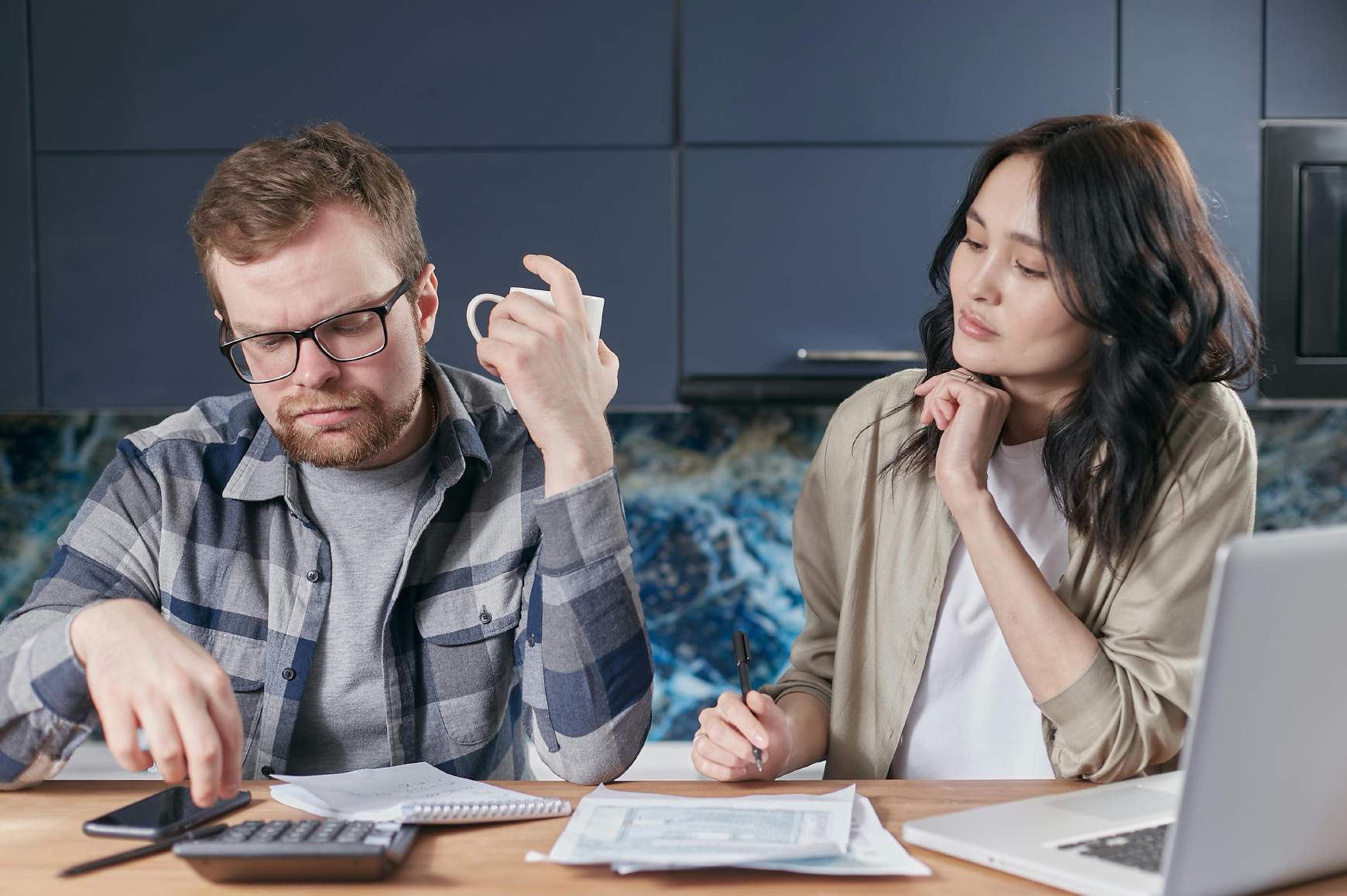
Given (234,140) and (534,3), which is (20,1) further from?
(534,3)

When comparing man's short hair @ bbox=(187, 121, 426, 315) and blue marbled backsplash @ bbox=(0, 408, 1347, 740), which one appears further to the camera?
blue marbled backsplash @ bbox=(0, 408, 1347, 740)

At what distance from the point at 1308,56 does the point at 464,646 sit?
1.91 meters

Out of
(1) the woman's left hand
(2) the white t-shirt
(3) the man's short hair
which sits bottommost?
(2) the white t-shirt

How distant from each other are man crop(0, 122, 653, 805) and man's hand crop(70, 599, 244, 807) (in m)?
0.24

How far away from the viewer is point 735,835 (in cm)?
80

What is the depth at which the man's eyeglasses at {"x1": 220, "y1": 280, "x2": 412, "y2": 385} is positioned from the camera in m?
1.14

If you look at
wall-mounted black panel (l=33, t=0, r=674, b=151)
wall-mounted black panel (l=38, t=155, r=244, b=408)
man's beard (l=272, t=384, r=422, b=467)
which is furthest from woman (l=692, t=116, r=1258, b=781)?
wall-mounted black panel (l=38, t=155, r=244, b=408)

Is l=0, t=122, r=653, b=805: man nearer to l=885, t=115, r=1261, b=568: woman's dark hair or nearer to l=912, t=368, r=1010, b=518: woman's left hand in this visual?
l=912, t=368, r=1010, b=518: woman's left hand

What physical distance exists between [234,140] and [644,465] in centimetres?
110

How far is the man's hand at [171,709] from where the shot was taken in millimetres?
783

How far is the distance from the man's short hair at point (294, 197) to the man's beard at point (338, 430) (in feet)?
0.51

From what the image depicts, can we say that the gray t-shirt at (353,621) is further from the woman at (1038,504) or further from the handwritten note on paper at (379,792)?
the woman at (1038,504)

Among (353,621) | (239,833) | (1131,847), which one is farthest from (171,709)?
(1131,847)

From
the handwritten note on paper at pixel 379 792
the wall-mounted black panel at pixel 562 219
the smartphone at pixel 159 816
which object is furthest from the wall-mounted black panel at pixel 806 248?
the smartphone at pixel 159 816
